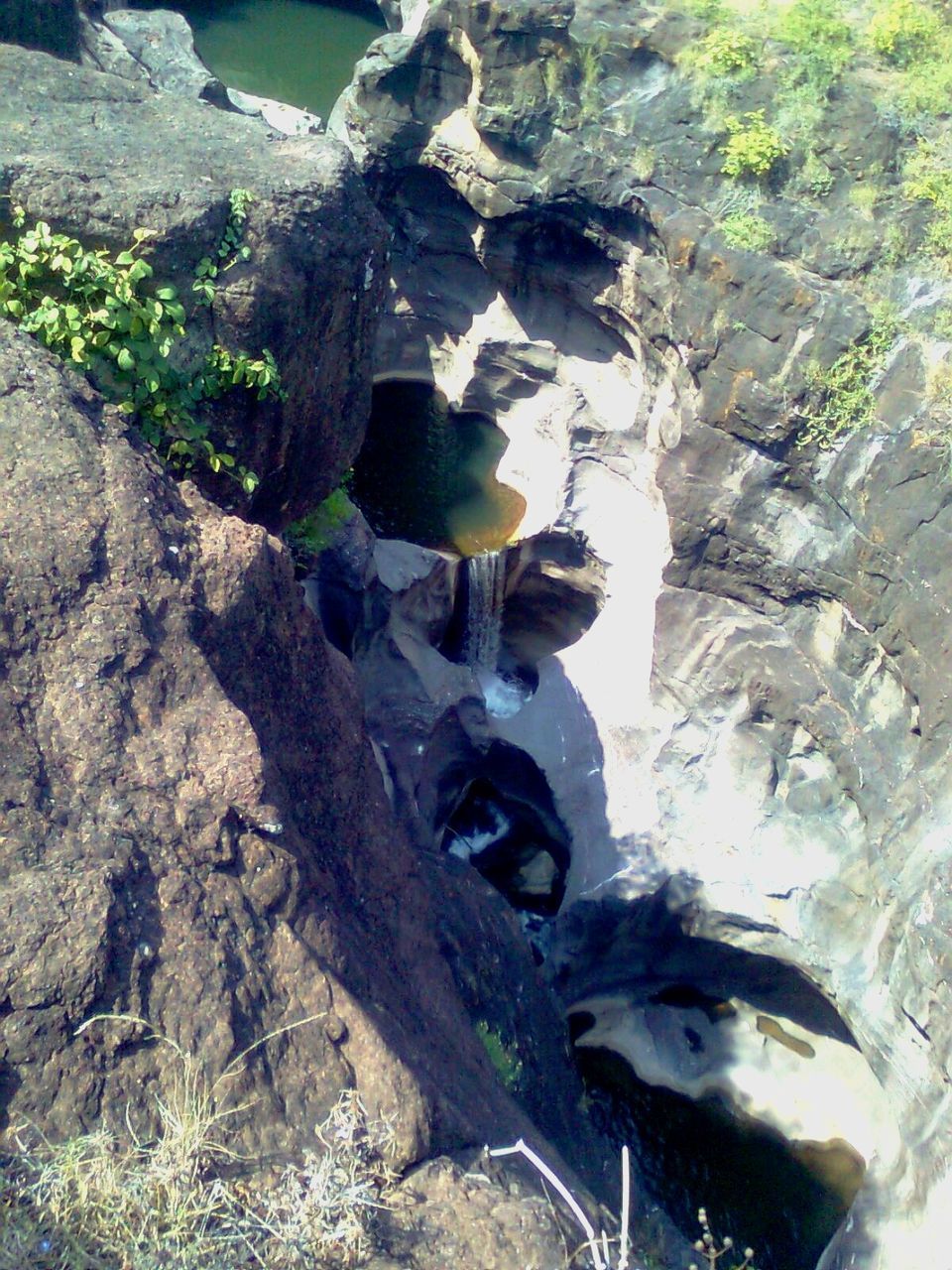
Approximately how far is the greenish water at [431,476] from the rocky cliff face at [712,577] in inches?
47.8

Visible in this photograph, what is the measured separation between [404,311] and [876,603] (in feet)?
32.1

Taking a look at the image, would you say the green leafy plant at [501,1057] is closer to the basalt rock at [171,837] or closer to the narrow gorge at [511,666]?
the narrow gorge at [511,666]

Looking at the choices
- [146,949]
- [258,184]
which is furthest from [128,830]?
[258,184]

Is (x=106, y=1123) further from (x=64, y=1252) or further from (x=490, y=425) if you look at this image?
(x=490, y=425)

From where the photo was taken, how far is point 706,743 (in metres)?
11.0

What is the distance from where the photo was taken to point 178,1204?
3.16m

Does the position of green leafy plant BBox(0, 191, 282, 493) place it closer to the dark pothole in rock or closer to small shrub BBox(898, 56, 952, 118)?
the dark pothole in rock

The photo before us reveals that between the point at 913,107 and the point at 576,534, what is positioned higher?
the point at 913,107

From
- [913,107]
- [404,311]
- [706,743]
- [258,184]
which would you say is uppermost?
[913,107]

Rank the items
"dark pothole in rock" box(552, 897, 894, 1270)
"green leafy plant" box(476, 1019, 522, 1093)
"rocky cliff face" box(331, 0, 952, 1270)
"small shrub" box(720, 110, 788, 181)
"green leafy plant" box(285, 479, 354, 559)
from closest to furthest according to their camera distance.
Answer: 1. "green leafy plant" box(476, 1019, 522, 1093)
2. "green leafy plant" box(285, 479, 354, 559)
3. "rocky cliff face" box(331, 0, 952, 1270)
4. "dark pothole in rock" box(552, 897, 894, 1270)
5. "small shrub" box(720, 110, 788, 181)

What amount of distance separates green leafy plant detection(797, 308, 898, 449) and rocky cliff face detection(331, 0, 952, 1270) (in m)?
0.14

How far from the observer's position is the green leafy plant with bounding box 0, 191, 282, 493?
5.11 meters

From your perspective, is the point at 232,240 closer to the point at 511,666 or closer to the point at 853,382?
the point at 853,382

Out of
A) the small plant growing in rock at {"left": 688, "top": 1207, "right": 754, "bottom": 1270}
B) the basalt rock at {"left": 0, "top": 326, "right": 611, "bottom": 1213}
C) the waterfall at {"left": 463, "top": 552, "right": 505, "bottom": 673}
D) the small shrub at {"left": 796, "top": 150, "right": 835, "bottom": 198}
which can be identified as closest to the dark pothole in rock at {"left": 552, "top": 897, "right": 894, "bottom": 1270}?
the small plant growing in rock at {"left": 688, "top": 1207, "right": 754, "bottom": 1270}
